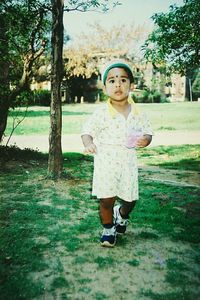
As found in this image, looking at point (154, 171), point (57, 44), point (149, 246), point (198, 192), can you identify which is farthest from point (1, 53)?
point (149, 246)

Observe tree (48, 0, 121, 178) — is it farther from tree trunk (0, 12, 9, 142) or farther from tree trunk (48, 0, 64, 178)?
tree trunk (0, 12, 9, 142)

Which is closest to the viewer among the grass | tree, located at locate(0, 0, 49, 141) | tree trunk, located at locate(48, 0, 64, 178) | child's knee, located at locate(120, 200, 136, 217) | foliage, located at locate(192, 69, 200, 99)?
the grass

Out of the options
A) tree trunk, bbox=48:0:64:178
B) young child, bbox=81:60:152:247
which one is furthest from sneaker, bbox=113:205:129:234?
tree trunk, bbox=48:0:64:178

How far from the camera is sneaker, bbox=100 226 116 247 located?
12.0 ft

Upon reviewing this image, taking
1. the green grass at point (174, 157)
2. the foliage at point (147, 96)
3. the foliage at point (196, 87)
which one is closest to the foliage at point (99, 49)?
the foliage at point (147, 96)

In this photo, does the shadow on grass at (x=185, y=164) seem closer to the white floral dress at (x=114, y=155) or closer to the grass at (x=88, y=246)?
the grass at (x=88, y=246)

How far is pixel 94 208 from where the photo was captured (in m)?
5.13

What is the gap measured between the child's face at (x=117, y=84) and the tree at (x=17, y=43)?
16.8 ft

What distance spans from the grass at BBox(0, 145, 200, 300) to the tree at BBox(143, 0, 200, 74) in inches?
131

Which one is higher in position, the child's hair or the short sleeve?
the child's hair

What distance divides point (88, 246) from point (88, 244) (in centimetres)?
5

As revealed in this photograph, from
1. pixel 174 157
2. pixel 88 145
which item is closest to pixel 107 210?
pixel 88 145

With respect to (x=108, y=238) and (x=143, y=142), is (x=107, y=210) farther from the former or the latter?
(x=143, y=142)

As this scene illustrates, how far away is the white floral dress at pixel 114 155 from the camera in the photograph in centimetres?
359
